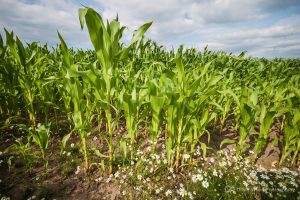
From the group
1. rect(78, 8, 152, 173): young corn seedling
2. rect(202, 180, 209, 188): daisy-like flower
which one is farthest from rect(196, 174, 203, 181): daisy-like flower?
rect(78, 8, 152, 173): young corn seedling

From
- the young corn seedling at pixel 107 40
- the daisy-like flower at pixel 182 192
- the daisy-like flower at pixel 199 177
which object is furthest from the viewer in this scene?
the daisy-like flower at pixel 199 177

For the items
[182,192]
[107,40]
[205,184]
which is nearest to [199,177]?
[205,184]

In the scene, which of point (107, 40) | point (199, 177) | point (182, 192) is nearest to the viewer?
point (107, 40)

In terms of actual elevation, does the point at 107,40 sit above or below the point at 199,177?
above

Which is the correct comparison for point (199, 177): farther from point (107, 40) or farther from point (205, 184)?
point (107, 40)

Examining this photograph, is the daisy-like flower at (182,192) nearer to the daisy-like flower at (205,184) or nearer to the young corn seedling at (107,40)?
the daisy-like flower at (205,184)

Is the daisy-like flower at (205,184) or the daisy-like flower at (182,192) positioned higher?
the daisy-like flower at (205,184)

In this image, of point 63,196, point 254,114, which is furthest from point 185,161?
point 63,196

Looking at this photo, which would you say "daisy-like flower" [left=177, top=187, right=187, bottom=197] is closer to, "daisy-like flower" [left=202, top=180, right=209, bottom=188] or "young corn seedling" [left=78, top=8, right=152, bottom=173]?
"daisy-like flower" [left=202, top=180, right=209, bottom=188]

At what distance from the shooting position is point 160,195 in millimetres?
1916

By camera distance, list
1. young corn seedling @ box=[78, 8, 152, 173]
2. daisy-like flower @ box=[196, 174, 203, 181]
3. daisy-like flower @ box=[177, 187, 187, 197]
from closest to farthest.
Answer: young corn seedling @ box=[78, 8, 152, 173]
daisy-like flower @ box=[177, 187, 187, 197]
daisy-like flower @ box=[196, 174, 203, 181]

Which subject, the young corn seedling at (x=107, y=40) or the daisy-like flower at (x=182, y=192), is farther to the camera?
the daisy-like flower at (x=182, y=192)


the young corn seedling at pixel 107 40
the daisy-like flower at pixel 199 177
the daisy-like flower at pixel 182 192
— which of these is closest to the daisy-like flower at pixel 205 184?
the daisy-like flower at pixel 199 177

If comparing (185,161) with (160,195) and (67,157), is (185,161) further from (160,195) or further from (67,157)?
(67,157)
